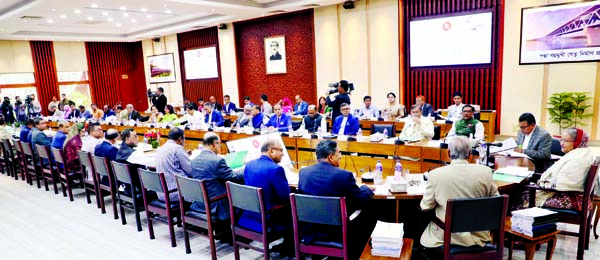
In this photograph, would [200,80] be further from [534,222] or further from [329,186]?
[534,222]

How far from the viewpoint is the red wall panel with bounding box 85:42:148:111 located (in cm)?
1612

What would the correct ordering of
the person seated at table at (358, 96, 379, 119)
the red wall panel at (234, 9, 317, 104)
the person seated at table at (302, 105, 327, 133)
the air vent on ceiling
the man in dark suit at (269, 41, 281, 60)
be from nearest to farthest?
1. the person seated at table at (302, 105, 327, 133)
2. the person seated at table at (358, 96, 379, 119)
3. the air vent on ceiling
4. the red wall panel at (234, 9, 317, 104)
5. the man in dark suit at (269, 41, 281, 60)

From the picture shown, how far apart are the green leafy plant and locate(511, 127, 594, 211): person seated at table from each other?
5107 millimetres

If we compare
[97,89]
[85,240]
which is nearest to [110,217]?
[85,240]

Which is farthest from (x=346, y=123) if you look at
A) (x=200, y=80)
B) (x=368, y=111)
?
(x=200, y=80)

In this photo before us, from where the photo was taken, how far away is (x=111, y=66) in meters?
16.6

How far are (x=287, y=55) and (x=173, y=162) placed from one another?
28.4 feet

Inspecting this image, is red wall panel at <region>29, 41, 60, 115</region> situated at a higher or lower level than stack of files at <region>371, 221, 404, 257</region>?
higher

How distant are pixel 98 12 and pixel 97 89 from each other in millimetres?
6477

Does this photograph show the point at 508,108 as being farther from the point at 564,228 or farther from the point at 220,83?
the point at 220,83

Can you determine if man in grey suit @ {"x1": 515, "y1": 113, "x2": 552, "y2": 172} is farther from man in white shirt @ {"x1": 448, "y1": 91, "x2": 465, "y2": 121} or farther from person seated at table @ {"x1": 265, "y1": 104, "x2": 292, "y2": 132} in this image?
person seated at table @ {"x1": 265, "y1": 104, "x2": 292, "y2": 132}

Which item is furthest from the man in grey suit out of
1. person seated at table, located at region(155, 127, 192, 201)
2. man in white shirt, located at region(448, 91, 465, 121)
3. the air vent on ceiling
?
the air vent on ceiling

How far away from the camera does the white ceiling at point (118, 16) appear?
9273 millimetres

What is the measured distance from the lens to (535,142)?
4160 mm
